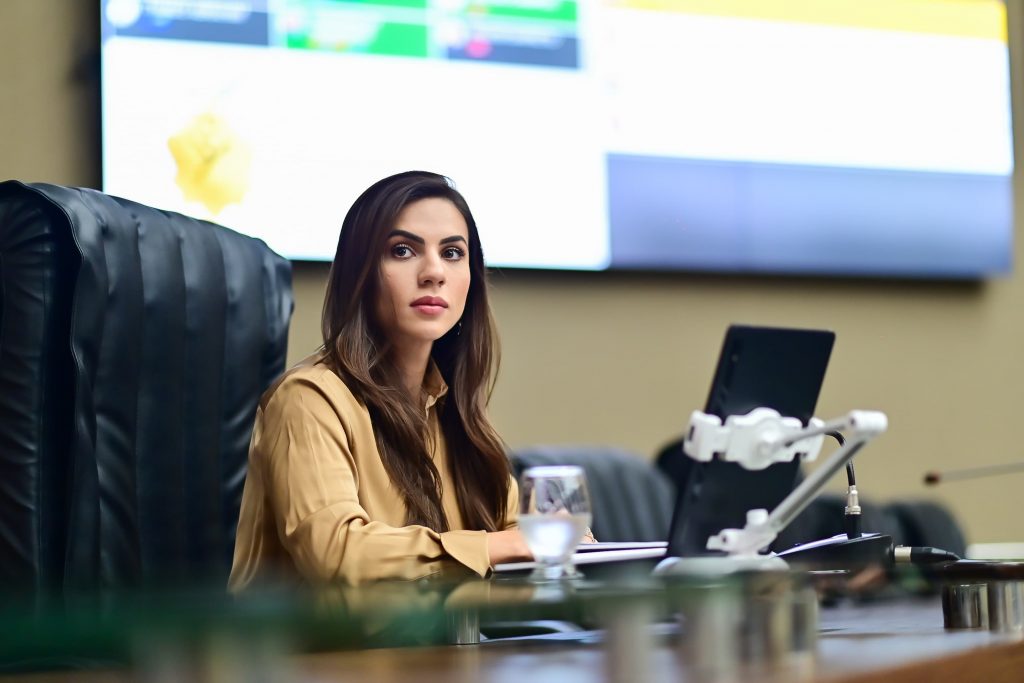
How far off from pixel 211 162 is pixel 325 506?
1.51m

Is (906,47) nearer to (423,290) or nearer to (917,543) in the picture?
(917,543)

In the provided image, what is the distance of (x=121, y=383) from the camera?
5.97 feet

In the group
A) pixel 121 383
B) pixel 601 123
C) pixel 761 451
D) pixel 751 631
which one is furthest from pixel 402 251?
pixel 601 123

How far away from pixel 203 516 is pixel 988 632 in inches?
44.6

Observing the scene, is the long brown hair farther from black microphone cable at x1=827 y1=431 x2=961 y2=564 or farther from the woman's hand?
black microphone cable at x1=827 y1=431 x2=961 y2=564

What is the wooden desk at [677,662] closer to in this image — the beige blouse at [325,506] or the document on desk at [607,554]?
the document on desk at [607,554]

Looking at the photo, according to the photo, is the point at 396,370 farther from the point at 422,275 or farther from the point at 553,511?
the point at 553,511

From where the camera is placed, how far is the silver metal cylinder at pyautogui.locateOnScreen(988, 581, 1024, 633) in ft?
4.49

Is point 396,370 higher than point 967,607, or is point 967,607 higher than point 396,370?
point 396,370

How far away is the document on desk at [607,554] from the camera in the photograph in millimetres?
1373

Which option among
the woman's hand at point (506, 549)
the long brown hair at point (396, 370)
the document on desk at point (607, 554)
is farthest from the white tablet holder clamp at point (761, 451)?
the long brown hair at point (396, 370)

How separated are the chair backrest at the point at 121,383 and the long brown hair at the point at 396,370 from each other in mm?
192

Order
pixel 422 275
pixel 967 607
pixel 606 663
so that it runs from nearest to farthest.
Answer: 1. pixel 606 663
2. pixel 967 607
3. pixel 422 275

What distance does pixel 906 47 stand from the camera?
12.4 ft
